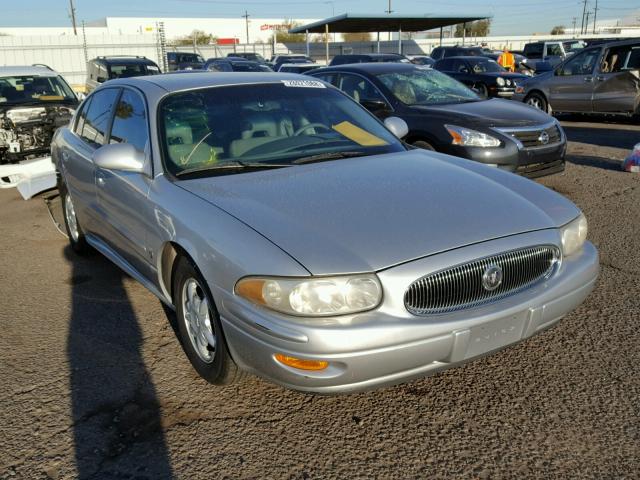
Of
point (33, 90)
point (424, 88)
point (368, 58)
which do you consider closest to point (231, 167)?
point (424, 88)

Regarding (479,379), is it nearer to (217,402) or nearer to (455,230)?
(455,230)

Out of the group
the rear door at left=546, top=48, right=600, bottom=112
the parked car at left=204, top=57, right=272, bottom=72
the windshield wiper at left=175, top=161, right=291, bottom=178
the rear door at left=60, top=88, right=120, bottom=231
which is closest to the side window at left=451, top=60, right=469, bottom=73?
the rear door at left=546, top=48, right=600, bottom=112

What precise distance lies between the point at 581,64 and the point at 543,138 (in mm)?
7179

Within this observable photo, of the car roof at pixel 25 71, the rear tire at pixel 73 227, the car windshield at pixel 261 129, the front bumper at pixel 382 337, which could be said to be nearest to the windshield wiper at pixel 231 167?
the car windshield at pixel 261 129

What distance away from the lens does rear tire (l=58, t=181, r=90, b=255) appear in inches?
209

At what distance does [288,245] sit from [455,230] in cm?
76

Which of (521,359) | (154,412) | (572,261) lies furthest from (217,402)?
(572,261)

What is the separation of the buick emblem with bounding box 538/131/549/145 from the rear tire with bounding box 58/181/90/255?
4.84m

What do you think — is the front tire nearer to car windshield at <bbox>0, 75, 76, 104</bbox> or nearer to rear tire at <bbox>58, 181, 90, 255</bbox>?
rear tire at <bbox>58, 181, 90, 255</bbox>

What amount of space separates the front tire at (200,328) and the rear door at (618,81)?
11326 millimetres

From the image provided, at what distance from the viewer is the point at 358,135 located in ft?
13.6

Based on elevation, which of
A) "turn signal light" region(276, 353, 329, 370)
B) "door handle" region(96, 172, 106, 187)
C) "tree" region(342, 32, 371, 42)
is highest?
"tree" region(342, 32, 371, 42)

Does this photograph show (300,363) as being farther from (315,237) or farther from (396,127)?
(396,127)

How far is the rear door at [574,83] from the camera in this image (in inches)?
499
